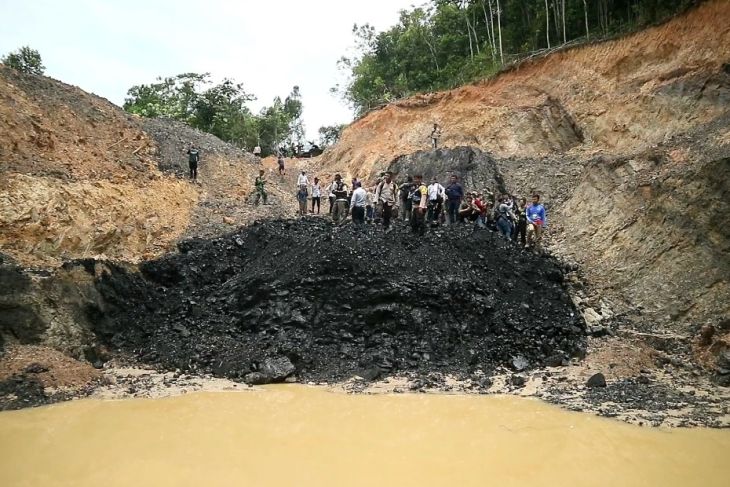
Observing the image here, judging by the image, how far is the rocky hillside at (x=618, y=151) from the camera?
430 inches

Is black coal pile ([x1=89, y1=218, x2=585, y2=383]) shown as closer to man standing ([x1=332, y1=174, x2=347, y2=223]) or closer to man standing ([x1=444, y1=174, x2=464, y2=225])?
man standing ([x1=444, y1=174, x2=464, y2=225])

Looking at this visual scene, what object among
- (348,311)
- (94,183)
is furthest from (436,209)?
(94,183)

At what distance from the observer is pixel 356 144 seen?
78.3ft

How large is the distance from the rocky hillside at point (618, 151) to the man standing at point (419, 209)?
350cm

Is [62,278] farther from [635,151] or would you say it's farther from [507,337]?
[635,151]

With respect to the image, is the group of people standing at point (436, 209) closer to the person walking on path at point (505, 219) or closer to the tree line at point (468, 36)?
the person walking on path at point (505, 219)

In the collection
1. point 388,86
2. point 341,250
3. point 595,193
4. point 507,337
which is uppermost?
point 388,86

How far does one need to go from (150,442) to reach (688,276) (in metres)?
9.86

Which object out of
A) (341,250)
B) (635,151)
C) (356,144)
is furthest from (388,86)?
(341,250)

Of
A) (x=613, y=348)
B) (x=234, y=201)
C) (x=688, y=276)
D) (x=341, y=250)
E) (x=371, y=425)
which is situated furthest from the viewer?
(x=234, y=201)

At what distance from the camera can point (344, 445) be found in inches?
244

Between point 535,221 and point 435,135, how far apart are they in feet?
27.6

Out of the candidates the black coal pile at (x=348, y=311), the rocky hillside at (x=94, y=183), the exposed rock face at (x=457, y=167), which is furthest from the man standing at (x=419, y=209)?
the rocky hillside at (x=94, y=183)

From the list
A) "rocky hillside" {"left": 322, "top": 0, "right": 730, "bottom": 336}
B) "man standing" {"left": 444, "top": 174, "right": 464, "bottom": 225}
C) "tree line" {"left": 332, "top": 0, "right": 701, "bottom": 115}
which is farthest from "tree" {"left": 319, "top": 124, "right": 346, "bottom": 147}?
"man standing" {"left": 444, "top": 174, "right": 464, "bottom": 225}
